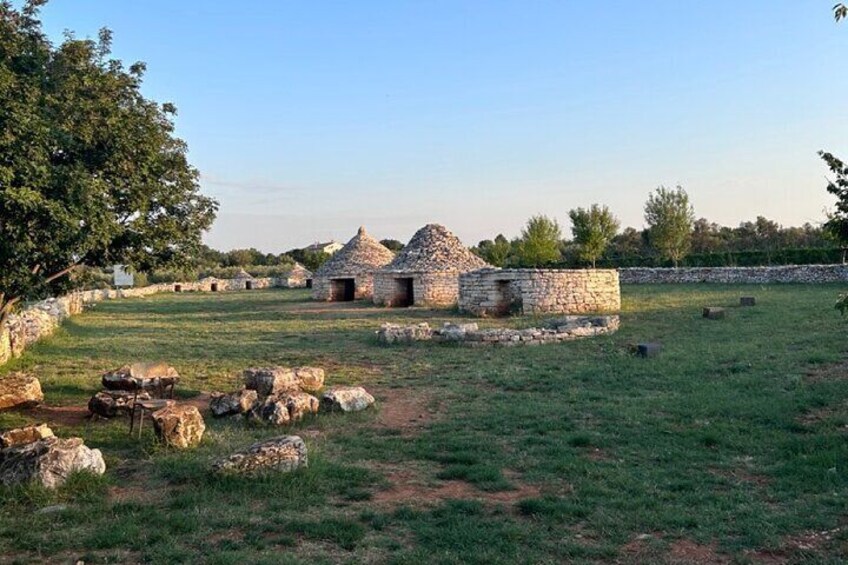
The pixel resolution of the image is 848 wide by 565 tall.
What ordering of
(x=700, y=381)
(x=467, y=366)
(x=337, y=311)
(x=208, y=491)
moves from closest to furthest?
1. (x=208, y=491)
2. (x=700, y=381)
3. (x=467, y=366)
4. (x=337, y=311)

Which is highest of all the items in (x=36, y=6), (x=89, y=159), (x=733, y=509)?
(x=36, y=6)

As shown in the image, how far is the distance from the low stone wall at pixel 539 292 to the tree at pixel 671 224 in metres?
22.6

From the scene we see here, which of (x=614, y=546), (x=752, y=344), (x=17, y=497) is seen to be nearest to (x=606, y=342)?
(x=752, y=344)

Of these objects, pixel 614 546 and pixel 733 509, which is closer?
pixel 614 546

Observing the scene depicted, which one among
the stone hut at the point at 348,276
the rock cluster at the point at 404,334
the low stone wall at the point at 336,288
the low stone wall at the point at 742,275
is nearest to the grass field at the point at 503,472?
the rock cluster at the point at 404,334

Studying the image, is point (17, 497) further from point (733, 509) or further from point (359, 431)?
point (733, 509)

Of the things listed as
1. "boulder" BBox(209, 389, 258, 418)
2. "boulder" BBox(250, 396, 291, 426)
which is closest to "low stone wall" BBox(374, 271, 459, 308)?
"boulder" BBox(209, 389, 258, 418)

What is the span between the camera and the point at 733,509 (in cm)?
547

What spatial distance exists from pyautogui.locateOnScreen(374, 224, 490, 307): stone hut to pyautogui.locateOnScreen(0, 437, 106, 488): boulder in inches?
870

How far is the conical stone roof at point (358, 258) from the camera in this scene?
115 feet

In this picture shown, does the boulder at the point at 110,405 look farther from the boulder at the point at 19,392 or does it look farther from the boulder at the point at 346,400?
the boulder at the point at 346,400

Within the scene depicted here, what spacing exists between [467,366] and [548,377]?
6.49 ft

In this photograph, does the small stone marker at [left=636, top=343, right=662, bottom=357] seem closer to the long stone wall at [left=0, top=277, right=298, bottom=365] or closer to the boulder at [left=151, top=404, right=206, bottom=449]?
the boulder at [left=151, top=404, right=206, bottom=449]

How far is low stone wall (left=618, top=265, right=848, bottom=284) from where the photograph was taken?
30.9 m
